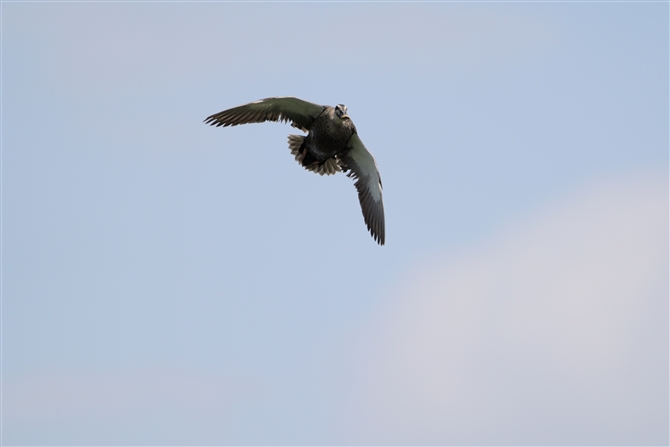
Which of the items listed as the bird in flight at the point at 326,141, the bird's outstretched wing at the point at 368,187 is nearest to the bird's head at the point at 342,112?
the bird in flight at the point at 326,141

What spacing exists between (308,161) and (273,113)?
172cm

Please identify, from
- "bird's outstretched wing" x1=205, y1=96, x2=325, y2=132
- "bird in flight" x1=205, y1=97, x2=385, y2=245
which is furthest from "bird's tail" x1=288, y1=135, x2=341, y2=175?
"bird's outstretched wing" x1=205, y1=96, x2=325, y2=132

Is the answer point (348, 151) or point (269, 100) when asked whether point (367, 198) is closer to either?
point (348, 151)

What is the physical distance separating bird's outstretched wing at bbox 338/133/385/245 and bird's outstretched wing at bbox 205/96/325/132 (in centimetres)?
142

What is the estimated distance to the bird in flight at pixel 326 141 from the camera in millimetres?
20922

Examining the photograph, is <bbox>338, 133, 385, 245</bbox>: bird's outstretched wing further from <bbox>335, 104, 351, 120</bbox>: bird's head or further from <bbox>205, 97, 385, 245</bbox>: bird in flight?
<bbox>335, 104, 351, 120</bbox>: bird's head

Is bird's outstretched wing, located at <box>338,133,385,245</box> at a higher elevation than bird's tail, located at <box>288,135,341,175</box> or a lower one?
lower

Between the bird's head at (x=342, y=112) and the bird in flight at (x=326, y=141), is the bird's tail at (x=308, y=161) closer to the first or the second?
the bird in flight at (x=326, y=141)

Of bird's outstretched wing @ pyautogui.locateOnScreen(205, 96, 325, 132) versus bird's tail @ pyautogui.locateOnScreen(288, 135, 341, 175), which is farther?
bird's tail @ pyautogui.locateOnScreen(288, 135, 341, 175)

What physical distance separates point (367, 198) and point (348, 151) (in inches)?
49.9

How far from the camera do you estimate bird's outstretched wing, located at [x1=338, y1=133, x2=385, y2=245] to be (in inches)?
881

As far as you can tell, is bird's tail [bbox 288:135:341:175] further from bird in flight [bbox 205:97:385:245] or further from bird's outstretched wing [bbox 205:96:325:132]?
bird's outstretched wing [bbox 205:96:325:132]

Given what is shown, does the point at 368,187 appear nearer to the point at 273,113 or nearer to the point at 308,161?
the point at 308,161

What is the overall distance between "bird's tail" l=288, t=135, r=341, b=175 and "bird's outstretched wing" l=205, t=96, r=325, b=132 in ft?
3.32
